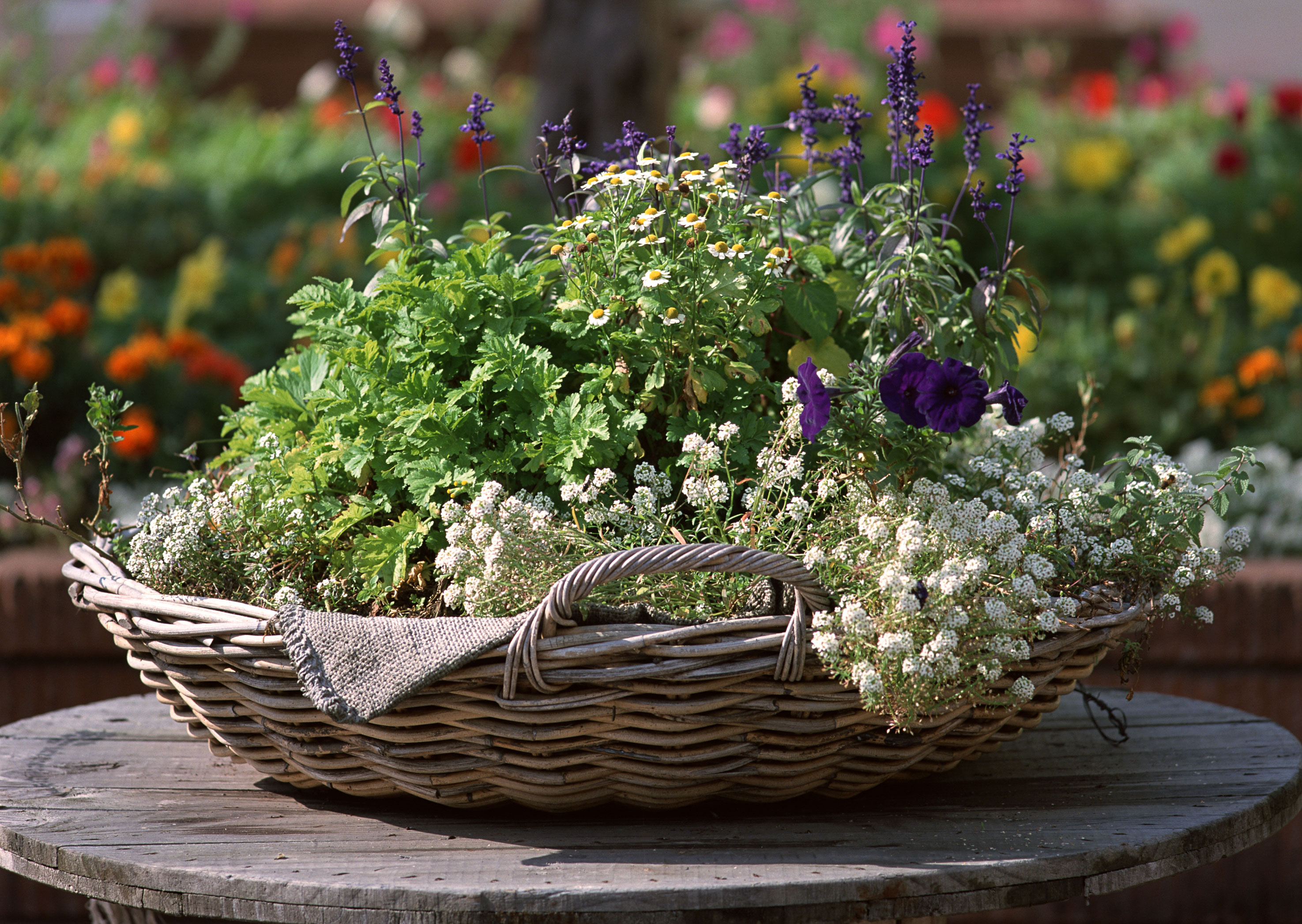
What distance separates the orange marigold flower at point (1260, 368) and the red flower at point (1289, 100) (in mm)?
1856

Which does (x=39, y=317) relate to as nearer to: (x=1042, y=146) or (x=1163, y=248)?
(x=1163, y=248)

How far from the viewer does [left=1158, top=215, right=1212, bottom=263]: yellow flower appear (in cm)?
450

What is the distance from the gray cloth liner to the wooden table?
16 centimetres

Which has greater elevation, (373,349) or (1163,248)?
(1163,248)

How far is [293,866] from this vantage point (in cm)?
121

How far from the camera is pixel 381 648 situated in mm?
1254

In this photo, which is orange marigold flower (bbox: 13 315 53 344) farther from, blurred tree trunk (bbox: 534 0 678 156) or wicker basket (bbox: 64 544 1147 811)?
wicker basket (bbox: 64 544 1147 811)

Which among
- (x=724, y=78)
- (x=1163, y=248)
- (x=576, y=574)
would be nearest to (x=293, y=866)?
(x=576, y=574)

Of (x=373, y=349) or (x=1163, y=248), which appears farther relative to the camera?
(x=1163, y=248)

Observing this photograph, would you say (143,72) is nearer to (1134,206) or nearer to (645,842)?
(1134,206)

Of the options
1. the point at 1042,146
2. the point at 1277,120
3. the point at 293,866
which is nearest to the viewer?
the point at 293,866

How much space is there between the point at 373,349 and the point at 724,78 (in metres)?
7.09

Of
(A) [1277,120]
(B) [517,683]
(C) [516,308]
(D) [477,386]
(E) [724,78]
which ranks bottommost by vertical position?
(B) [517,683]

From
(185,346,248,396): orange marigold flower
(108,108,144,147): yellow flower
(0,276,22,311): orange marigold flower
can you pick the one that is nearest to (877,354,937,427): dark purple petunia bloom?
(185,346,248,396): orange marigold flower
